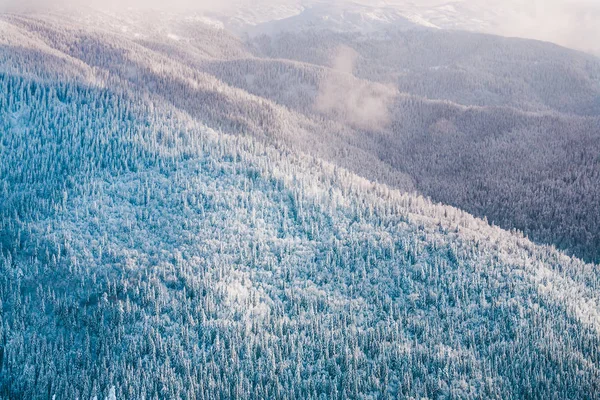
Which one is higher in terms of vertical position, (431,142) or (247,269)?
(247,269)

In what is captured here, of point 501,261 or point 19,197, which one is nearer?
point 501,261

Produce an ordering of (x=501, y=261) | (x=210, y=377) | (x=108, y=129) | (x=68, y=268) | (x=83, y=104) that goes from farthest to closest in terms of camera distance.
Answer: (x=83, y=104) → (x=108, y=129) → (x=501, y=261) → (x=68, y=268) → (x=210, y=377)

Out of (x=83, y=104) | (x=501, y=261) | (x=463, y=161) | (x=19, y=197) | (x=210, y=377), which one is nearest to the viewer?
(x=210, y=377)

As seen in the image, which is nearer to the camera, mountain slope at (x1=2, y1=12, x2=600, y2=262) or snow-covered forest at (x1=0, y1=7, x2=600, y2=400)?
snow-covered forest at (x1=0, y1=7, x2=600, y2=400)

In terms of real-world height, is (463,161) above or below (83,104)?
below

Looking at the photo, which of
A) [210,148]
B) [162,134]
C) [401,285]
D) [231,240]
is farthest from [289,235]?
[162,134]

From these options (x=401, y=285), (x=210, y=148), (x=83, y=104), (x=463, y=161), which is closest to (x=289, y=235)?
(x=401, y=285)

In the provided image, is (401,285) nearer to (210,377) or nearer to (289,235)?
(289,235)

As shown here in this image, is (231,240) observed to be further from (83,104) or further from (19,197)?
(83,104)

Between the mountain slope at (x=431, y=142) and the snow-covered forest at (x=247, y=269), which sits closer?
the snow-covered forest at (x=247, y=269)

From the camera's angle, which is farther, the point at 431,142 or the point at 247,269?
the point at 431,142
